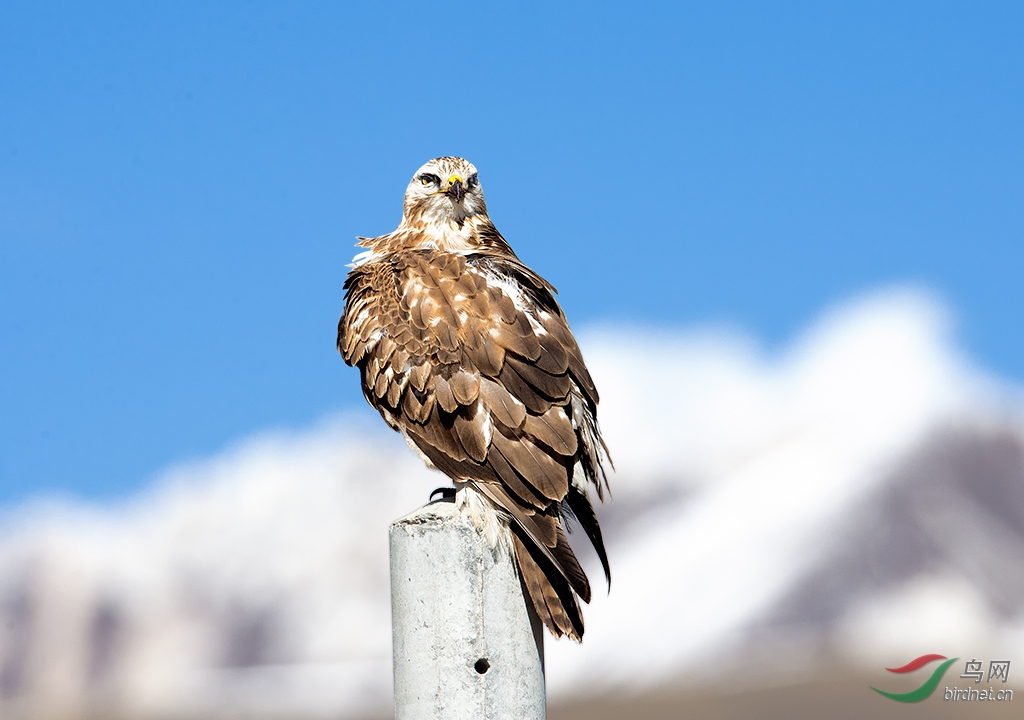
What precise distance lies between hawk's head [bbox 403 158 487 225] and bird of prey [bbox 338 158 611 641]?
704 mm

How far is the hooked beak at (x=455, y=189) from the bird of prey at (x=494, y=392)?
701mm

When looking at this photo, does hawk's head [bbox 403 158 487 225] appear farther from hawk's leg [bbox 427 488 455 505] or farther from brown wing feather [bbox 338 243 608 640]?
hawk's leg [bbox 427 488 455 505]

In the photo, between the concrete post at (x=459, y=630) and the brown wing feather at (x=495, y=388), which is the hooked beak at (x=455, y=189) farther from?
the concrete post at (x=459, y=630)

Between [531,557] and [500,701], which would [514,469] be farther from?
[500,701]

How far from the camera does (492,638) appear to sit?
187 inches

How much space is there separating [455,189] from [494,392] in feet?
6.77

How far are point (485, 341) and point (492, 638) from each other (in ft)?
5.20

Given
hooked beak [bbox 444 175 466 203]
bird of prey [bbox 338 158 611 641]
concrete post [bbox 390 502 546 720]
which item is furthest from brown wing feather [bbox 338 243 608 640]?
hooked beak [bbox 444 175 466 203]


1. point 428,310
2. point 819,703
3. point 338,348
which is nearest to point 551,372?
point 428,310

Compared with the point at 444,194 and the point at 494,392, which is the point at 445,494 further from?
the point at 444,194

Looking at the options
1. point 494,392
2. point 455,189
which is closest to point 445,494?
point 494,392

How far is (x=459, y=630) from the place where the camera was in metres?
4.74

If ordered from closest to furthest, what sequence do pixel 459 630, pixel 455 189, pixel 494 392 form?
1. pixel 459 630
2. pixel 494 392
3. pixel 455 189

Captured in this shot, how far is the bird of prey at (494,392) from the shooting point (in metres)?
5.13
